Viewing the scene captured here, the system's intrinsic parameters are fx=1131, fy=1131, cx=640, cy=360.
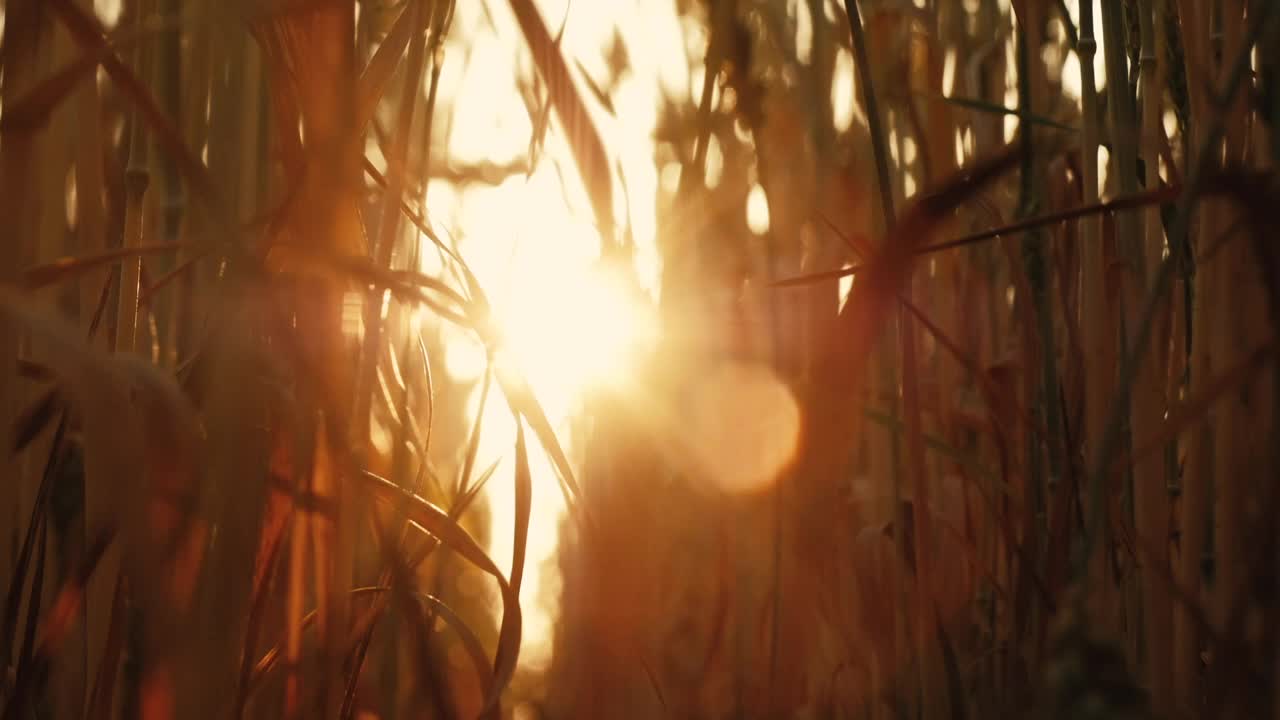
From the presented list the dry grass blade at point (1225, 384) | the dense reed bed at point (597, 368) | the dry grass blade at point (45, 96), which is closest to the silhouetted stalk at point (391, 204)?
the dense reed bed at point (597, 368)

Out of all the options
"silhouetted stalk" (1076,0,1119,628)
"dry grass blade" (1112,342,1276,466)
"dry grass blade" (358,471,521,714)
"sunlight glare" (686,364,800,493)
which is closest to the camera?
"dry grass blade" (1112,342,1276,466)

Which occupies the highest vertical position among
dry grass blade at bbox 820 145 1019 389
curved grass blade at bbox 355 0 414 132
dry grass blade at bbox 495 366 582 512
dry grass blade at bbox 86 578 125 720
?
curved grass blade at bbox 355 0 414 132

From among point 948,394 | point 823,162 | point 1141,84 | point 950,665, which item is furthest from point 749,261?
point 950,665

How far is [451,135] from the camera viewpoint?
3.01 feet

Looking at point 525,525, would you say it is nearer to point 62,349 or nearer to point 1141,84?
point 62,349

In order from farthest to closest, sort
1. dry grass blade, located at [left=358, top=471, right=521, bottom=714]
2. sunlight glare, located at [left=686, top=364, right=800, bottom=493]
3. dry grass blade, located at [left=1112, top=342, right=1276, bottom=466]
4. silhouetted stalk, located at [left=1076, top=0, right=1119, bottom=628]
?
sunlight glare, located at [left=686, top=364, right=800, bottom=493], silhouetted stalk, located at [left=1076, top=0, right=1119, bottom=628], dry grass blade, located at [left=358, top=471, right=521, bottom=714], dry grass blade, located at [left=1112, top=342, right=1276, bottom=466]

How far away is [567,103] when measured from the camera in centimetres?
44

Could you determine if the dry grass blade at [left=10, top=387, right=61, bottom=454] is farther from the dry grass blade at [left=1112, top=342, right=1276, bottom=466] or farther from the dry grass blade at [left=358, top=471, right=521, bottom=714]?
the dry grass blade at [left=1112, top=342, right=1276, bottom=466]

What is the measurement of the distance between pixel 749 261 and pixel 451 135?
372mm

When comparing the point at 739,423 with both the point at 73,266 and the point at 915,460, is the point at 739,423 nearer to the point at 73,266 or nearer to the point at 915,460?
the point at 915,460

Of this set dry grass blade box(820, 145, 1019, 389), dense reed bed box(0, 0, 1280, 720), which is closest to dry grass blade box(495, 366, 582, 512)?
dense reed bed box(0, 0, 1280, 720)

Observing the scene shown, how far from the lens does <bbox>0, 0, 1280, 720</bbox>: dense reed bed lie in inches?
16.5

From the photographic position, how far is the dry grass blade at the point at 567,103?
44 cm

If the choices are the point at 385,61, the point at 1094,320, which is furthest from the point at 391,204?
the point at 1094,320
